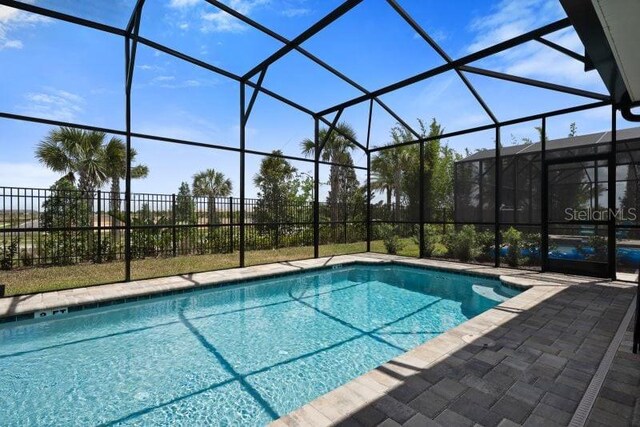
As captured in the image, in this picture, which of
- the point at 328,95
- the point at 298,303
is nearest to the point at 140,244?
the point at 298,303

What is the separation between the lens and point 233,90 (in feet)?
23.3

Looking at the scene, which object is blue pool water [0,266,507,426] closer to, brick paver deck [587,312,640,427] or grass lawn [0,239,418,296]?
grass lawn [0,239,418,296]

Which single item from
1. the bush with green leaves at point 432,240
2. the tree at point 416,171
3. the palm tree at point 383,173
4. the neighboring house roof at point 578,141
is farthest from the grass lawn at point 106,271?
the palm tree at point 383,173

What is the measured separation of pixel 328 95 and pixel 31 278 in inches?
292

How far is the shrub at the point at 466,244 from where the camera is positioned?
26.9ft

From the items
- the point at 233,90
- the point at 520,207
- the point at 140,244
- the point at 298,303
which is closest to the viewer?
the point at 298,303

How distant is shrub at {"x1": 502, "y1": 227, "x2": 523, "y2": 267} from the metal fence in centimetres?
388

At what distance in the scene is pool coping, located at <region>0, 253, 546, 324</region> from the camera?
14.4 feet

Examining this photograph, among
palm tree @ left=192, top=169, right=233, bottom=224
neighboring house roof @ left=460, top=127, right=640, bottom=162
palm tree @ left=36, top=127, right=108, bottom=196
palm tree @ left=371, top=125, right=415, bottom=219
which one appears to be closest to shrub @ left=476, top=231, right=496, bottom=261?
neighboring house roof @ left=460, top=127, right=640, bottom=162

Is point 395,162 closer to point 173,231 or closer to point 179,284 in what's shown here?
point 173,231

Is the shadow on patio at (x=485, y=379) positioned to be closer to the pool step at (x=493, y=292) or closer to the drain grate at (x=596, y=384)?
the drain grate at (x=596, y=384)

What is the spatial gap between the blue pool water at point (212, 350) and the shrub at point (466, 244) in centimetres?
190

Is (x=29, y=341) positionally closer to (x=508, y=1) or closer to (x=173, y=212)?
(x=173, y=212)

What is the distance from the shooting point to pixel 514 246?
7461 mm
